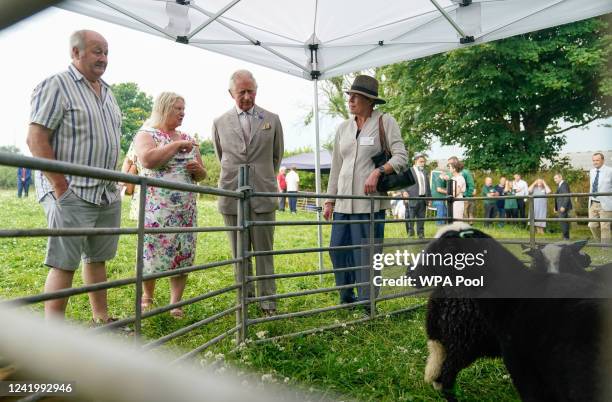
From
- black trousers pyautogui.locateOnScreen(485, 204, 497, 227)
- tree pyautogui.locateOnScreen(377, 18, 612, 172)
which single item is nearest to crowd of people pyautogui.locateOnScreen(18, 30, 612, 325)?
black trousers pyautogui.locateOnScreen(485, 204, 497, 227)

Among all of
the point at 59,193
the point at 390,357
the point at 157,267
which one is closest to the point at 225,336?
the point at 157,267

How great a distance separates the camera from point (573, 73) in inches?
512

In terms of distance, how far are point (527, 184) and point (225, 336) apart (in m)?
13.0

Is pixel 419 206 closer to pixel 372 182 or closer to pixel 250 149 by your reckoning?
pixel 372 182

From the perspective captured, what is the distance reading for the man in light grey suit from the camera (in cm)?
347

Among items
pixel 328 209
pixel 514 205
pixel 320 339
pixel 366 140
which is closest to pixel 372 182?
pixel 366 140

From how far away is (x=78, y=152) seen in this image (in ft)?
7.68

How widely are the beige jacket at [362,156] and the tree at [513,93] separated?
11596mm

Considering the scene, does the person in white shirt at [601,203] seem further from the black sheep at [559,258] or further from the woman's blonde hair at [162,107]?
the woman's blonde hair at [162,107]

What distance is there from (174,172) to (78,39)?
43.9 inches

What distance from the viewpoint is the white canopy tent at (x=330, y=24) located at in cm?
349

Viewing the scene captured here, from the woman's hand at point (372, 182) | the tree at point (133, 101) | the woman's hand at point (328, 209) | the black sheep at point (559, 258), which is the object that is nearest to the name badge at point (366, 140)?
the woman's hand at point (372, 182)

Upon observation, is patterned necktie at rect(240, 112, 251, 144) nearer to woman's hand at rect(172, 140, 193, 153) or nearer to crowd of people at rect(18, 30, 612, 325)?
crowd of people at rect(18, 30, 612, 325)

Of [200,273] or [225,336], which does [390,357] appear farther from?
[200,273]
